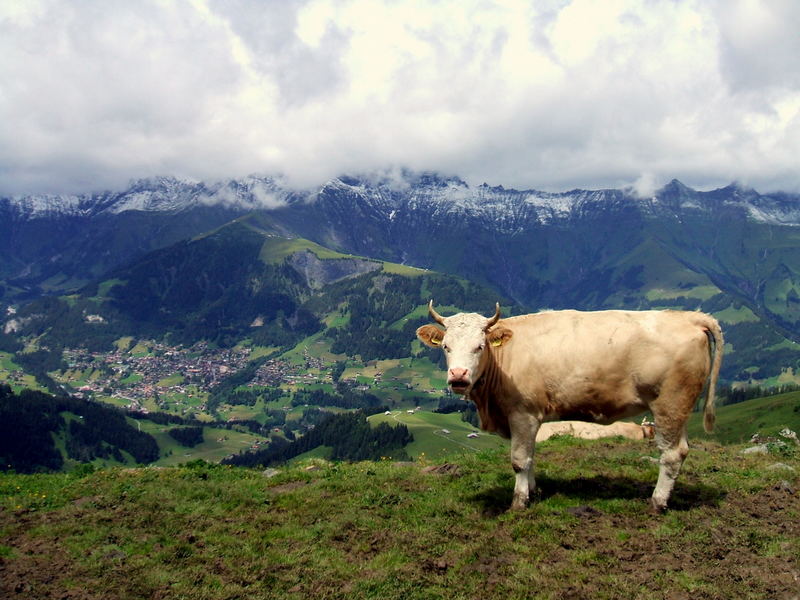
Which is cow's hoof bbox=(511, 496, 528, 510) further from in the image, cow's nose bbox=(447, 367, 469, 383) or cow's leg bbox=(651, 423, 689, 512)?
cow's nose bbox=(447, 367, 469, 383)

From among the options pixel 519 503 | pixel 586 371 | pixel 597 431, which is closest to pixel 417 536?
pixel 519 503

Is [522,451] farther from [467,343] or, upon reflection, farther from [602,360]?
[467,343]

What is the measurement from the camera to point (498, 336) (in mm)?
16719

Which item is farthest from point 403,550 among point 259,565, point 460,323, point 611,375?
point 611,375

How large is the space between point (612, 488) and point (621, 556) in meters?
5.03

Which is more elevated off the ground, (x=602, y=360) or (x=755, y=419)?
(x=602, y=360)

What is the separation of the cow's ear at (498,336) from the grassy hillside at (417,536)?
4684 mm

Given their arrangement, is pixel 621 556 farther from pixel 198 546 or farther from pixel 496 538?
pixel 198 546

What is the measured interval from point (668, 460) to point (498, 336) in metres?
5.67

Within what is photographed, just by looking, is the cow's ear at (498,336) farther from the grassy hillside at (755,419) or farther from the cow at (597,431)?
the grassy hillside at (755,419)

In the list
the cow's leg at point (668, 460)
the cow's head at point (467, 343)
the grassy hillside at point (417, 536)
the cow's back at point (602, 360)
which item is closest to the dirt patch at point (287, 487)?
the grassy hillside at point (417, 536)

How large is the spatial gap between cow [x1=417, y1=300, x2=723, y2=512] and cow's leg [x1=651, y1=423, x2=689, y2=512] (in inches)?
1.0

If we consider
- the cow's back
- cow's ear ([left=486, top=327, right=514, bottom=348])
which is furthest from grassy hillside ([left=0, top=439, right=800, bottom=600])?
cow's ear ([left=486, top=327, right=514, bottom=348])

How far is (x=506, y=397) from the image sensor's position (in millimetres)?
17250
